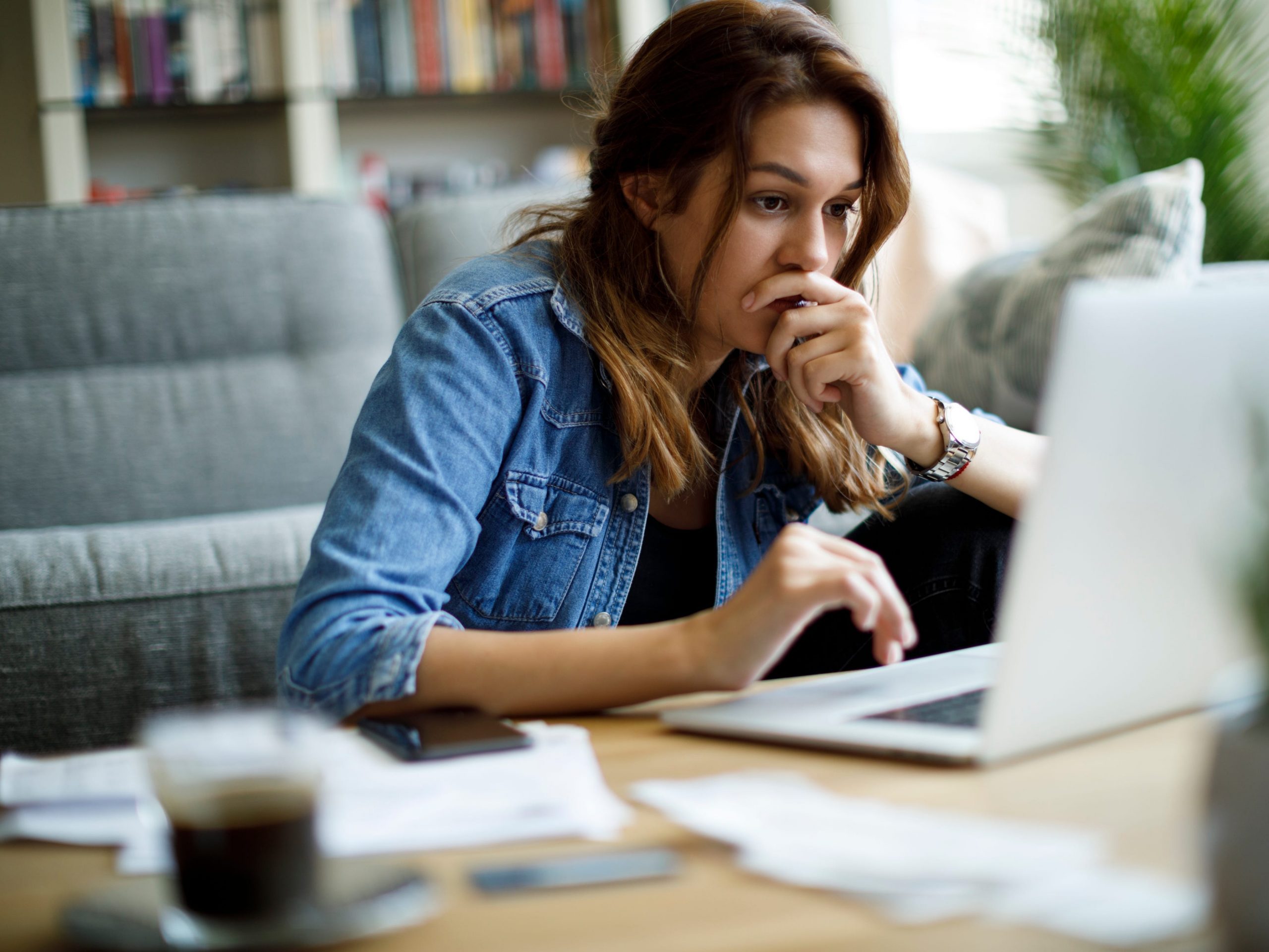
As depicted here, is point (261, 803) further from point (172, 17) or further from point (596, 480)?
point (172, 17)

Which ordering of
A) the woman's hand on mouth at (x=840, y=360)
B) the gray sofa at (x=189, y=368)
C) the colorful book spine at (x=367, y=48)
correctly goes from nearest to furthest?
the woman's hand on mouth at (x=840, y=360)
the gray sofa at (x=189, y=368)
the colorful book spine at (x=367, y=48)

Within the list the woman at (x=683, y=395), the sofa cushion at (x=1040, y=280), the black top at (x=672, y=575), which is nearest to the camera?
the woman at (x=683, y=395)

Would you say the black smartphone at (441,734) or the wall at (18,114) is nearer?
the black smartphone at (441,734)

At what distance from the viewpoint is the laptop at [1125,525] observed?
1.73 feet

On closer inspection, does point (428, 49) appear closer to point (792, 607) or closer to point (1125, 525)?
point (792, 607)

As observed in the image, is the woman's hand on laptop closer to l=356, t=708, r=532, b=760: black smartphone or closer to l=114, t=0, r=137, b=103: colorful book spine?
l=356, t=708, r=532, b=760: black smartphone

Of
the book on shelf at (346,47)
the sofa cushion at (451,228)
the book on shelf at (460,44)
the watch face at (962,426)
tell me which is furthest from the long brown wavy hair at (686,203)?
the book on shelf at (460,44)

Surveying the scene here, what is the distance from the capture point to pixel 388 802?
1.91 ft

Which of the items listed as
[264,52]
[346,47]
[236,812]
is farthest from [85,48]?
[236,812]

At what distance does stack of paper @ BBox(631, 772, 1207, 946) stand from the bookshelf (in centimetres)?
265

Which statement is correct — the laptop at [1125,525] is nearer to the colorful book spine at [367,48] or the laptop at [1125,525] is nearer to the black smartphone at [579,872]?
the black smartphone at [579,872]

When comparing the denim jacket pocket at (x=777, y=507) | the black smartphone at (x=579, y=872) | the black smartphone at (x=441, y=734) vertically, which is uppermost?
the black smartphone at (x=579, y=872)

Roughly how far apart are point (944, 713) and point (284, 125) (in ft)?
10.0

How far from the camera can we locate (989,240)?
2555mm
